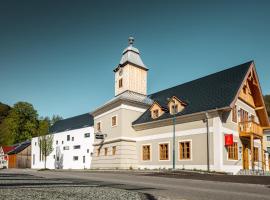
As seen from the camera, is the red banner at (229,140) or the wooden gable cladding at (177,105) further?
the wooden gable cladding at (177,105)

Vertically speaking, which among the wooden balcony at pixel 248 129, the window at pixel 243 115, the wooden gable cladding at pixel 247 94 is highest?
the wooden gable cladding at pixel 247 94

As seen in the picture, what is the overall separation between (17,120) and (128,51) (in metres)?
45.8

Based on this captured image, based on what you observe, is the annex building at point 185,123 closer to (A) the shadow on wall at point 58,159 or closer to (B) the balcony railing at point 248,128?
(B) the balcony railing at point 248,128

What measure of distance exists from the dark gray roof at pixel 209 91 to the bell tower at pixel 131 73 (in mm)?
3806

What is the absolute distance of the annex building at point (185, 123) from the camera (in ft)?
78.5

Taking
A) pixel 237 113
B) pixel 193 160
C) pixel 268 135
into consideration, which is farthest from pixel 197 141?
pixel 268 135

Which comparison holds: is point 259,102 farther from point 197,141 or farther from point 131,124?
point 131,124

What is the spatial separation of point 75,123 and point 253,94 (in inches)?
1377

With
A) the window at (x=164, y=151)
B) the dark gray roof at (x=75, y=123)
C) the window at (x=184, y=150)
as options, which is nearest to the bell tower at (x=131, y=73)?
the window at (x=164, y=151)

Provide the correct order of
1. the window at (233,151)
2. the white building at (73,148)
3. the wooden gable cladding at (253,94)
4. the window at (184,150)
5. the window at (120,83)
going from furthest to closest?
1. the white building at (73,148)
2. the window at (120,83)
3. the wooden gable cladding at (253,94)
4. the window at (184,150)
5. the window at (233,151)

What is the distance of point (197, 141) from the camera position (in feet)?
81.0

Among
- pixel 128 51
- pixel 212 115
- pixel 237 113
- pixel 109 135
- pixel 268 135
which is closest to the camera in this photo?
pixel 212 115

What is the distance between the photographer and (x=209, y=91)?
1073 inches

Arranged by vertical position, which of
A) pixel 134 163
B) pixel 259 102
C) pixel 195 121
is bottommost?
pixel 134 163
